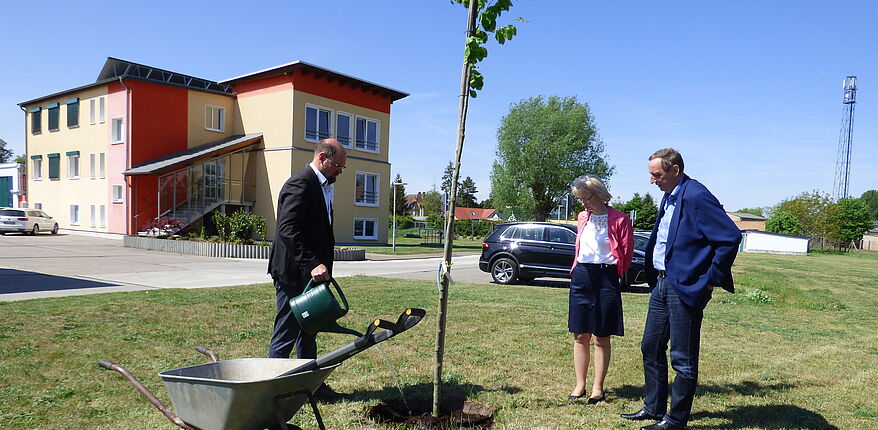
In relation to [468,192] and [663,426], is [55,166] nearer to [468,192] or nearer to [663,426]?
[663,426]

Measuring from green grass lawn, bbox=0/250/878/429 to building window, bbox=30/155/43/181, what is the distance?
3075 cm

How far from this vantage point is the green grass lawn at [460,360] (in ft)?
12.6

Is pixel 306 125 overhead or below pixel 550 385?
overhead

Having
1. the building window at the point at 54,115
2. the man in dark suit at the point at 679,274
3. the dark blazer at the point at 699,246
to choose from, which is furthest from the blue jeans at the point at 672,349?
the building window at the point at 54,115

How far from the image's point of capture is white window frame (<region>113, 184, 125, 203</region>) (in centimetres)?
2605

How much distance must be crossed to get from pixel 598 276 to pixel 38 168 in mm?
38419

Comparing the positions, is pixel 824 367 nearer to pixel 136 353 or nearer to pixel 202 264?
pixel 136 353

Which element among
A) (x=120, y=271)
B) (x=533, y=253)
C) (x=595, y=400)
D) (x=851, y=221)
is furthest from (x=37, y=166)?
(x=851, y=221)

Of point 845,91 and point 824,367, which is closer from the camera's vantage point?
point 824,367

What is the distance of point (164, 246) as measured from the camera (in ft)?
64.8

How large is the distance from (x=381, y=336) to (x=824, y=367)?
524 centimetres

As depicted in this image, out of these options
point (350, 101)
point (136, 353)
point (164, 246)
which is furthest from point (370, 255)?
point (136, 353)

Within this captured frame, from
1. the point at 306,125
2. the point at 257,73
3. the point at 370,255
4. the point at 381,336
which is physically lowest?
the point at 370,255

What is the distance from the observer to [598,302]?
406 cm
